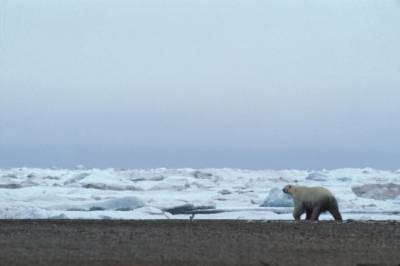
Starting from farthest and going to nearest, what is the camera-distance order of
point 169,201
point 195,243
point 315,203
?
point 169,201
point 315,203
point 195,243

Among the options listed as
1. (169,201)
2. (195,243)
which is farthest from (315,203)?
(169,201)

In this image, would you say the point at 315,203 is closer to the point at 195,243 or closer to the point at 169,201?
the point at 195,243

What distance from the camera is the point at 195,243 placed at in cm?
939

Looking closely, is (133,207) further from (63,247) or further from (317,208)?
(63,247)

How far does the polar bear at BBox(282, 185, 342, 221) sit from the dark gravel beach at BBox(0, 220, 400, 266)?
321 centimetres

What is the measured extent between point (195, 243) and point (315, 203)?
23.0 feet

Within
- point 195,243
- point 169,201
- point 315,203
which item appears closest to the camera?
point 195,243

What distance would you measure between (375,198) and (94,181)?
10.9m

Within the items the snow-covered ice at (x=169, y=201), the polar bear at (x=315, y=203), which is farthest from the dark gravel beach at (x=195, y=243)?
the snow-covered ice at (x=169, y=201)

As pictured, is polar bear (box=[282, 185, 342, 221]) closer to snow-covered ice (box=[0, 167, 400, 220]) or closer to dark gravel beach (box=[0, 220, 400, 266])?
snow-covered ice (box=[0, 167, 400, 220])

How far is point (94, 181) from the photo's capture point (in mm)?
30422

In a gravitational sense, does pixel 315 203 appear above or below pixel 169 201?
below

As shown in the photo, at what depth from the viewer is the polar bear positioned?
15781 mm

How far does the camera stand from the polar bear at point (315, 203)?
51.8ft
